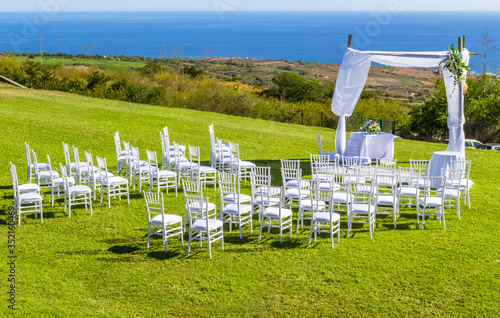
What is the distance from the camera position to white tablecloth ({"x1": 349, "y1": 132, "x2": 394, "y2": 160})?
51.1 ft

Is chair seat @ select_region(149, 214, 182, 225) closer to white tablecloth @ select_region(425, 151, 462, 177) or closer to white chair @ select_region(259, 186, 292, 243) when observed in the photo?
white chair @ select_region(259, 186, 292, 243)

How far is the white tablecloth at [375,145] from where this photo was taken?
613 inches

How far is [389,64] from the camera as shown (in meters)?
14.2

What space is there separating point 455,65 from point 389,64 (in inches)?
88.1

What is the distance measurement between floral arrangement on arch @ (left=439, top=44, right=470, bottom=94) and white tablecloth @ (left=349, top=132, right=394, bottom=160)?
3673 mm

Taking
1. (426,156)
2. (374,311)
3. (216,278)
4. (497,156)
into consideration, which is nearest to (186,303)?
(216,278)

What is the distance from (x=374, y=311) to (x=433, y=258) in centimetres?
221

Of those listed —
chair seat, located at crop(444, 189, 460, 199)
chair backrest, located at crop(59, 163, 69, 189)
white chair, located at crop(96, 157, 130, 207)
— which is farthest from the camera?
white chair, located at crop(96, 157, 130, 207)

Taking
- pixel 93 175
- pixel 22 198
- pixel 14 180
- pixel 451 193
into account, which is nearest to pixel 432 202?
pixel 451 193

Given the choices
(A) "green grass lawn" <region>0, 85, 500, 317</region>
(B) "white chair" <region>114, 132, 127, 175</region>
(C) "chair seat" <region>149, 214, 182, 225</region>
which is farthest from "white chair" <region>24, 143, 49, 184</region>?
(C) "chair seat" <region>149, 214, 182, 225</region>

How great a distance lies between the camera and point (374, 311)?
6375 mm

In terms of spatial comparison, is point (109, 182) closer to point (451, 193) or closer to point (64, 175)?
point (64, 175)

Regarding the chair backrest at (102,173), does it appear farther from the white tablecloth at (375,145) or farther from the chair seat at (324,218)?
the white tablecloth at (375,145)

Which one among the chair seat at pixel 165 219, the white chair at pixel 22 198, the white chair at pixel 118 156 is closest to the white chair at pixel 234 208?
the chair seat at pixel 165 219
